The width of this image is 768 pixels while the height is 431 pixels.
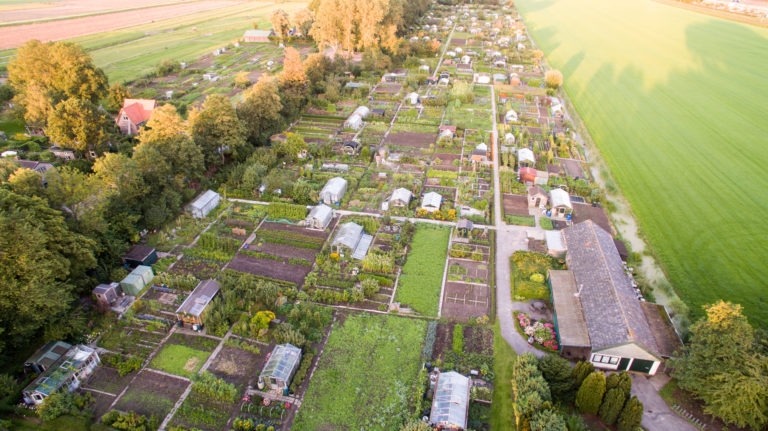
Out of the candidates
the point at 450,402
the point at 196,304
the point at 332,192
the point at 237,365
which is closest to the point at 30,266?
the point at 196,304

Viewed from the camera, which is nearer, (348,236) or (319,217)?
(348,236)

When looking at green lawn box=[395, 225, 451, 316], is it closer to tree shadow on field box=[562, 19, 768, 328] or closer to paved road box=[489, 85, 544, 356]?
paved road box=[489, 85, 544, 356]

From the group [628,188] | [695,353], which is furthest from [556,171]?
[695,353]

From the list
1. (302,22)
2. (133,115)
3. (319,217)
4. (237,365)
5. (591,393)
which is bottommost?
(237,365)

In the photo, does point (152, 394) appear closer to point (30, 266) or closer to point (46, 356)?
point (46, 356)

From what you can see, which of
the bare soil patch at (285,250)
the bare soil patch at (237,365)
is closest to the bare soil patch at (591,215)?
the bare soil patch at (285,250)

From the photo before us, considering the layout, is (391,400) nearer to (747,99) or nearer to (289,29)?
(747,99)
